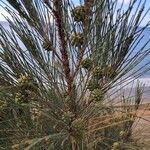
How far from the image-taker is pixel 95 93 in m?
2.26

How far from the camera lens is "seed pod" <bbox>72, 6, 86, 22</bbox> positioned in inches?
84.7

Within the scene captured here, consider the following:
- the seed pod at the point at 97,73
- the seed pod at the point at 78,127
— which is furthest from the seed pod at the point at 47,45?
the seed pod at the point at 78,127

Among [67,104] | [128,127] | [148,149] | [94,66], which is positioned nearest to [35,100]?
[67,104]

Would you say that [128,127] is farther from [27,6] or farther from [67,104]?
[27,6]

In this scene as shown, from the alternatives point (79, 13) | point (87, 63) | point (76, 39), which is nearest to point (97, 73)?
point (87, 63)

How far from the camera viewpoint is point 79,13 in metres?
2.16

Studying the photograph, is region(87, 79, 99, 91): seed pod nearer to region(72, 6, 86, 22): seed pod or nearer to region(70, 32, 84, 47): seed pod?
region(70, 32, 84, 47): seed pod

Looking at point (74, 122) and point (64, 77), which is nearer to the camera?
point (74, 122)

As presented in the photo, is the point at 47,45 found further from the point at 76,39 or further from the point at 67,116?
the point at 67,116

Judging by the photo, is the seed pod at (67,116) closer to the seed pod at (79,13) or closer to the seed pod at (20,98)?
the seed pod at (20,98)

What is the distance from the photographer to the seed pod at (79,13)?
A: 2.15 m

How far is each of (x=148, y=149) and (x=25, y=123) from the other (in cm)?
131

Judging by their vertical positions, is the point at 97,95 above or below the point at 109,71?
below

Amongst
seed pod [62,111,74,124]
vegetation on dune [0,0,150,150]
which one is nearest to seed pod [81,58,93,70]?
vegetation on dune [0,0,150,150]
